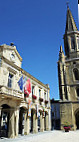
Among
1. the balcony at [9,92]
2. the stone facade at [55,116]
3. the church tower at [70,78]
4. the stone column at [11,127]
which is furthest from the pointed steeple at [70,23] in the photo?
the stone column at [11,127]

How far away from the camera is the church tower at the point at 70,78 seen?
26469 millimetres

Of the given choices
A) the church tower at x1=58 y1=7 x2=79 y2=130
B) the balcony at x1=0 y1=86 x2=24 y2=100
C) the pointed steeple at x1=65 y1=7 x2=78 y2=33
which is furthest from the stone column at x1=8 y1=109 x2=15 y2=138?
the pointed steeple at x1=65 y1=7 x2=78 y2=33

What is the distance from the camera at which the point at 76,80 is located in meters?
29.1

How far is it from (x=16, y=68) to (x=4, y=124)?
1005 cm

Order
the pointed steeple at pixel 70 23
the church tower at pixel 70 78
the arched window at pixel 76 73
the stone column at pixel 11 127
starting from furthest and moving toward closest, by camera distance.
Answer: the pointed steeple at pixel 70 23, the arched window at pixel 76 73, the church tower at pixel 70 78, the stone column at pixel 11 127

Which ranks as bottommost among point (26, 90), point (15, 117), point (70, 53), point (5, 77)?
point (15, 117)

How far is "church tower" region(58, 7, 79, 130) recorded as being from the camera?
86.8 feet

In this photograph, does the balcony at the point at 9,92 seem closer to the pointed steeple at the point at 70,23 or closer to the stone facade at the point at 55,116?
the stone facade at the point at 55,116

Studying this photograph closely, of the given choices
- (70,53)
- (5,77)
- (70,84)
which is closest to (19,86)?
(5,77)

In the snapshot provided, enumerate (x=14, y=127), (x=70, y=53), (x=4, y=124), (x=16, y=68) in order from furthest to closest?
(x=70, y=53) < (x=4, y=124) < (x=16, y=68) < (x=14, y=127)

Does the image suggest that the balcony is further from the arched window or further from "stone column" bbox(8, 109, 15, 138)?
the arched window

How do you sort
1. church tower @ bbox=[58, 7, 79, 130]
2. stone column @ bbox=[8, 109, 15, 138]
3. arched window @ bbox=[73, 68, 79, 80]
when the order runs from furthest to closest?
arched window @ bbox=[73, 68, 79, 80]
church tower @ bbox=[58, 7, 79, 130]
stone column @ bbox=[8, 109, 15, 138]

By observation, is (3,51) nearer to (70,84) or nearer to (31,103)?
(31,103)

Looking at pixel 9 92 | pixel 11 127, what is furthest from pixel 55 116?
pixel 9 92
